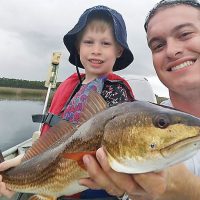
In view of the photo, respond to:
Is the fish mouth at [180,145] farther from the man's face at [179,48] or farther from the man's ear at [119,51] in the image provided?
the man's ear at [119,51]

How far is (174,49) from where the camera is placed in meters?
3.98

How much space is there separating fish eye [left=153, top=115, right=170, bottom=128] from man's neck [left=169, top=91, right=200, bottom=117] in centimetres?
199

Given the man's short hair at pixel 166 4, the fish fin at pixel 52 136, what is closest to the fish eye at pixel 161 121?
the fish fin at pixel 52 136

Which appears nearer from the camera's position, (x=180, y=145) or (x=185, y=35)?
(x=180, y=145)

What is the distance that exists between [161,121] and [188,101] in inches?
85.0

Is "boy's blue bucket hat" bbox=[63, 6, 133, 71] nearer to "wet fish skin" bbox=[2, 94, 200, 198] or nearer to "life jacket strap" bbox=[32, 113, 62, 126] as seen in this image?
"life jacket strap" bbox=[32, 113, 62, 126]

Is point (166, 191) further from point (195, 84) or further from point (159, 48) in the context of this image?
point (159, 48)

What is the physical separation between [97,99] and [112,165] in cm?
67

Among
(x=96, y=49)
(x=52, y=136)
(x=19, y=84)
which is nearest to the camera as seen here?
(x=52, y=136)

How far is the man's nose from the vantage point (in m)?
3.98

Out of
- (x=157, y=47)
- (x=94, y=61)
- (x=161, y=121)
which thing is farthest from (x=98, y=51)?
(x=161, y=121)

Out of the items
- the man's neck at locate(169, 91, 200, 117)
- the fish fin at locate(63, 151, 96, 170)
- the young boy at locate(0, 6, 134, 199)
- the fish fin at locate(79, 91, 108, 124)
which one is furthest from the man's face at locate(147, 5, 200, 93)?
the fish fin at locate(63, 151, 96, 170)

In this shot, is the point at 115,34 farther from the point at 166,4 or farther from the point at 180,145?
the point at 180,145

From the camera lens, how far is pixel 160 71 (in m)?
4.26
